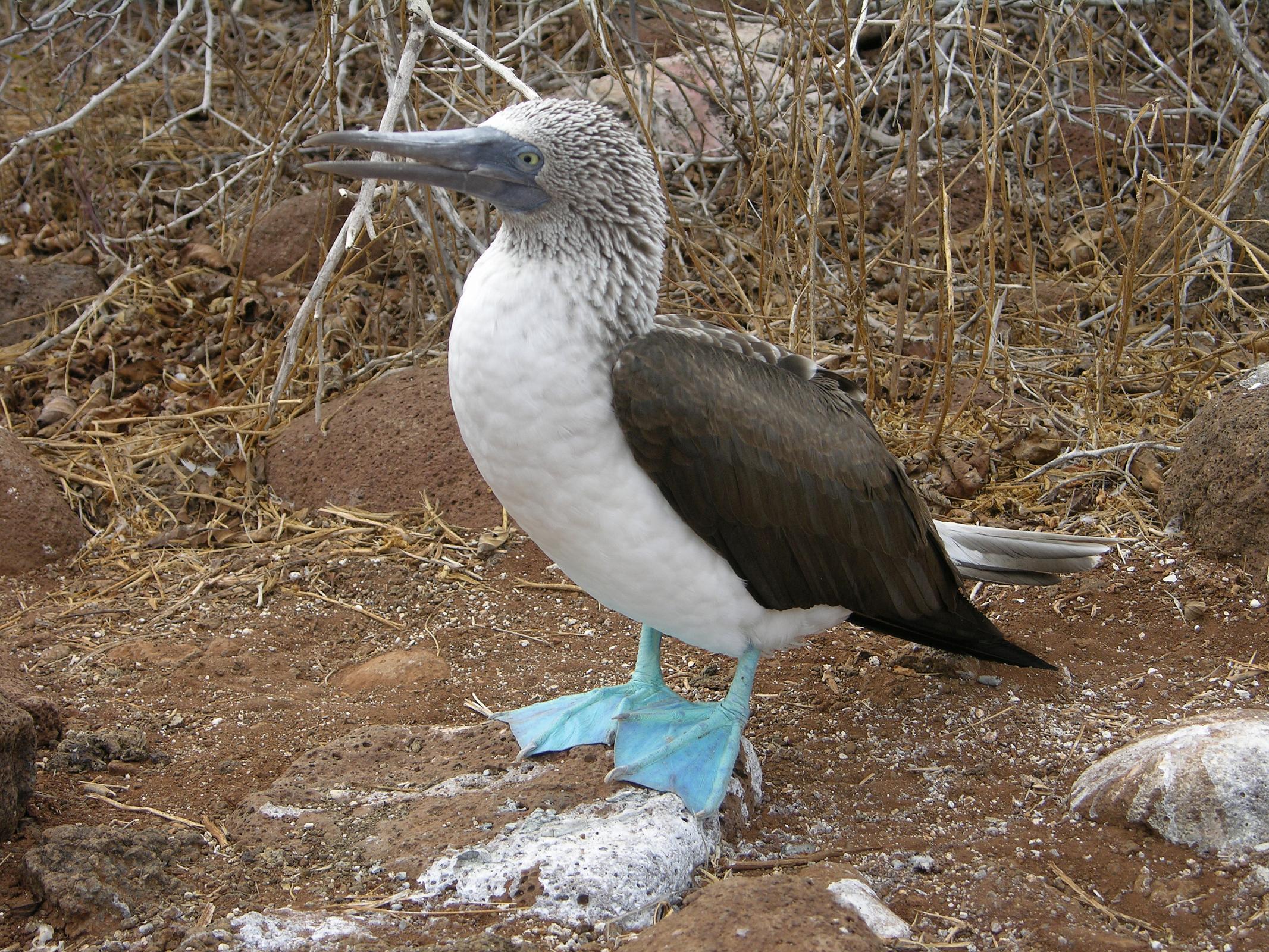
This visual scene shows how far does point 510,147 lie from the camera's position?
2.61 metres

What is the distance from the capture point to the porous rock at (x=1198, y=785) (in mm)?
2576

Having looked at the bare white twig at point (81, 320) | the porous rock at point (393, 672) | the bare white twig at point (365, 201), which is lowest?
the porous rock at point (393, 672)

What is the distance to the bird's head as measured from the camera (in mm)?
2586

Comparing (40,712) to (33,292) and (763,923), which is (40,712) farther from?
(33,292)

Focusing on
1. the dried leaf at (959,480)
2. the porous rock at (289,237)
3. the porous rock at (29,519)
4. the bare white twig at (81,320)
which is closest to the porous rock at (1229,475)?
the dried leaf at (959,480)

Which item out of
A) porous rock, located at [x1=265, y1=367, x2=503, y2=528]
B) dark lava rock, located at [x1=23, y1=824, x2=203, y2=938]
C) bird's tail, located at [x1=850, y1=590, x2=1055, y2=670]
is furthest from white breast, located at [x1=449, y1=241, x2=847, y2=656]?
porous rock, located at [x1=265, y1=367, x2=503, y2=528]

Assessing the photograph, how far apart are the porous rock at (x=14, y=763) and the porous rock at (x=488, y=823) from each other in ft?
1.45

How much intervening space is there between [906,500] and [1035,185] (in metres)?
3.75

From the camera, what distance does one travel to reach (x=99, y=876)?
241 cm

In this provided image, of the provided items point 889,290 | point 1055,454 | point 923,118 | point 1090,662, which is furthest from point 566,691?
point 923,118

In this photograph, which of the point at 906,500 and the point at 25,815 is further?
the point at 906,500

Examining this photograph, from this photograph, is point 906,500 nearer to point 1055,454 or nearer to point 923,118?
point 1055,454

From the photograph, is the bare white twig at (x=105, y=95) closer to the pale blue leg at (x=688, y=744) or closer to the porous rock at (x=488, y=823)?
the porous rock at (x=488, y=823)

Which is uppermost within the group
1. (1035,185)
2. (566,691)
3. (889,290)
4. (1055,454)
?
(1035,185)
